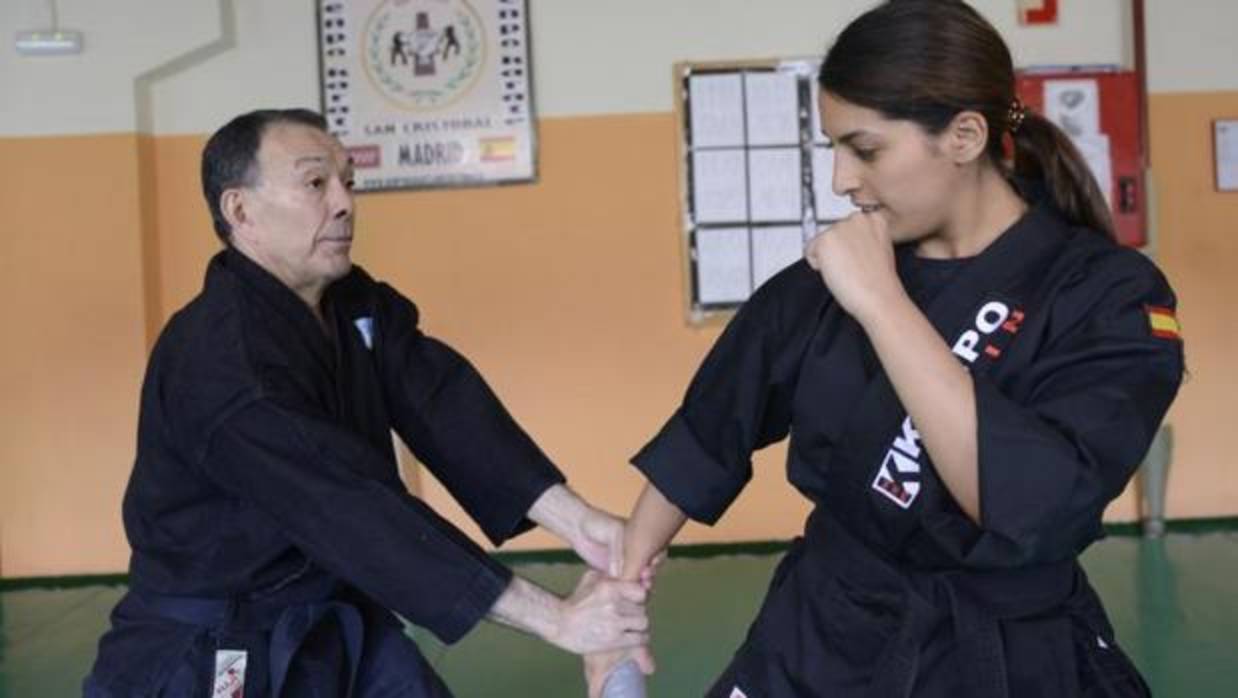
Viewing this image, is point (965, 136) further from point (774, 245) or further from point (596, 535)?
point (774, 245)

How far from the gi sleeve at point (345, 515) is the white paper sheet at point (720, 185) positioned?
3.28 metres

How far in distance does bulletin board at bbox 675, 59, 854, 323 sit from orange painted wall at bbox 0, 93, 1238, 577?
A: 0.10m

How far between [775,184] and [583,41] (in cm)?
86

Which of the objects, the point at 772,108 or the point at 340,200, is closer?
the point at 340,200

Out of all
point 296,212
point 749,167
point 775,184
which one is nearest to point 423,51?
point 749,167

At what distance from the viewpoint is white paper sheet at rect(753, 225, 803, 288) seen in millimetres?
5059

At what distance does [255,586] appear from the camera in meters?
2.02

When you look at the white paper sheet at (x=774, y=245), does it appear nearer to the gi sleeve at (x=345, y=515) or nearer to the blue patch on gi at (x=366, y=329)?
the blue patch on gi at (x=366, y=329)

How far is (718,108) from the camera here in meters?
5.04

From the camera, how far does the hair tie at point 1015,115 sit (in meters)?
1.51

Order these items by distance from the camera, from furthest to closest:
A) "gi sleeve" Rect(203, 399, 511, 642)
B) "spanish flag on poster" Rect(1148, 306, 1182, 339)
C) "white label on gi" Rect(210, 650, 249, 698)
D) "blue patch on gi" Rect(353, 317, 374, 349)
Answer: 1. "blue patch on gi" Rect(353, 317, 374, 349)
2. "white label on gi" Rect(210, 650, 249, 698)
3. "gi sleeve" Rect(203, 399, 511, 642)
4. "spanish flag on poster" Rect(1148, 306, 1182, 339)

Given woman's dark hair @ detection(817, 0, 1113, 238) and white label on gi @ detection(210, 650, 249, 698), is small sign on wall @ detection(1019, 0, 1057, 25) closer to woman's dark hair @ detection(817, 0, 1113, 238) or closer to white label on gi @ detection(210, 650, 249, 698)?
woman's dark hair @ detection(817, 0, 1113, 238)

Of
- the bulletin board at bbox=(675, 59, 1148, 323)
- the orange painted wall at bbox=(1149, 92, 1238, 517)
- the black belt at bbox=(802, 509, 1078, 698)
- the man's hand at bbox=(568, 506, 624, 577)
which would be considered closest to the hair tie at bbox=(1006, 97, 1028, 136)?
the black belt at bbox=(802, 509, 1078, 698)

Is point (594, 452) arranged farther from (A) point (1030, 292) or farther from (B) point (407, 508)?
(A) point (1030, 292)
